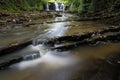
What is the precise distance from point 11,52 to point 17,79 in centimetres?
217

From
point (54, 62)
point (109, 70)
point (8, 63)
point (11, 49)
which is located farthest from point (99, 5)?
point (8, 63)

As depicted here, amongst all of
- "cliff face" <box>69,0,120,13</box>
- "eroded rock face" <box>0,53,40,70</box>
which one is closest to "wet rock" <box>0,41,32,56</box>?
"eroded rock face" <box>0,53,40,70</box>

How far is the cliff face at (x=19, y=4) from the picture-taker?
68.6 feet

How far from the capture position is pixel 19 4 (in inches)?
1001

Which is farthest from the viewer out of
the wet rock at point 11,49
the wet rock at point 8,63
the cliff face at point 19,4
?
A: the cliff face at point 19,4

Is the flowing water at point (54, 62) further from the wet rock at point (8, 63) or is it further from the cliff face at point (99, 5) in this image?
the cliff face at point (99, 5)

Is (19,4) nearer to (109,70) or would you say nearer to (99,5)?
(99,5)

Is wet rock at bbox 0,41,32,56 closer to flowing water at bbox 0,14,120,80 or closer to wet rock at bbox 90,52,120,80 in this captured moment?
flowing water at bbox 0,14,120,80

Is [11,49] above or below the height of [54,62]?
above

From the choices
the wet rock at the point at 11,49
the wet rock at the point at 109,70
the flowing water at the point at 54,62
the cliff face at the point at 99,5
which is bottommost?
the flowing water at the point at 54,62

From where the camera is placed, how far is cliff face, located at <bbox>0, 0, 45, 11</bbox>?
20.9m

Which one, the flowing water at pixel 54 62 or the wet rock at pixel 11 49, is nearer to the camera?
the flowing water at pixel 54 62

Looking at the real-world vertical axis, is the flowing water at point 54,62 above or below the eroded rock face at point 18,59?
below

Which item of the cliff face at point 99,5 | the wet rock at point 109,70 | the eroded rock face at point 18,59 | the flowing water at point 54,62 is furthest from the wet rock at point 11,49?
the cliff face at point 99,5
